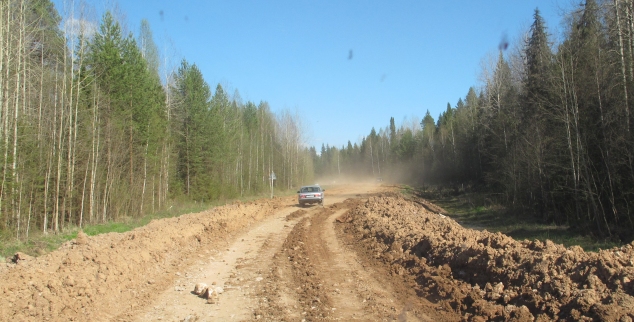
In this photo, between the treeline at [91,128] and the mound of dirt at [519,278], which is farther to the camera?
the treeline at [91,128]

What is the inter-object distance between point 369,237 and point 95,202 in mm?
16268

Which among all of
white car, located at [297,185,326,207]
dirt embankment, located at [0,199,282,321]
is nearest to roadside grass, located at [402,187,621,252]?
white car, located at [297,185,326,207]

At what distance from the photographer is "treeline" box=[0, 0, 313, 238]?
58.0 ft

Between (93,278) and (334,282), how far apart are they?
5064mm

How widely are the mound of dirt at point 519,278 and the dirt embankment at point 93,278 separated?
5.95m

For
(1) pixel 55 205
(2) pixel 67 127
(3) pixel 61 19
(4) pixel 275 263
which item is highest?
(3) pixel 61 19

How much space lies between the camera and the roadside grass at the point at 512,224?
18.6 m

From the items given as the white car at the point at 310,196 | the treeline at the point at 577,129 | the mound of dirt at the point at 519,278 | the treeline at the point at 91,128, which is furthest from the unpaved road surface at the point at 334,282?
the white car at the point at 310,196

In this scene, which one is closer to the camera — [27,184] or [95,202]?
[27,184]

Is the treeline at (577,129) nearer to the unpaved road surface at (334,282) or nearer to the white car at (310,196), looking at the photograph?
the unpaved road surface at (334,282)

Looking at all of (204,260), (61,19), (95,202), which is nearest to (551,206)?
(204,260)

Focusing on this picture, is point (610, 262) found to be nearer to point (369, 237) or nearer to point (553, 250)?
point (553, 250)

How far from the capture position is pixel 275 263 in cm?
1225

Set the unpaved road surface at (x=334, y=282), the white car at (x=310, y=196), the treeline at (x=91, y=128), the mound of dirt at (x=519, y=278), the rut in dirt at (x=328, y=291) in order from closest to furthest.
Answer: the mound of dirt at (x=519, y=278) < the unpaved road surface at (x=334, y=282) < the rut in dirt at (x=328, y=291) < the treeline at (x=91, y=128) < the white car at (x=310, y=196)
